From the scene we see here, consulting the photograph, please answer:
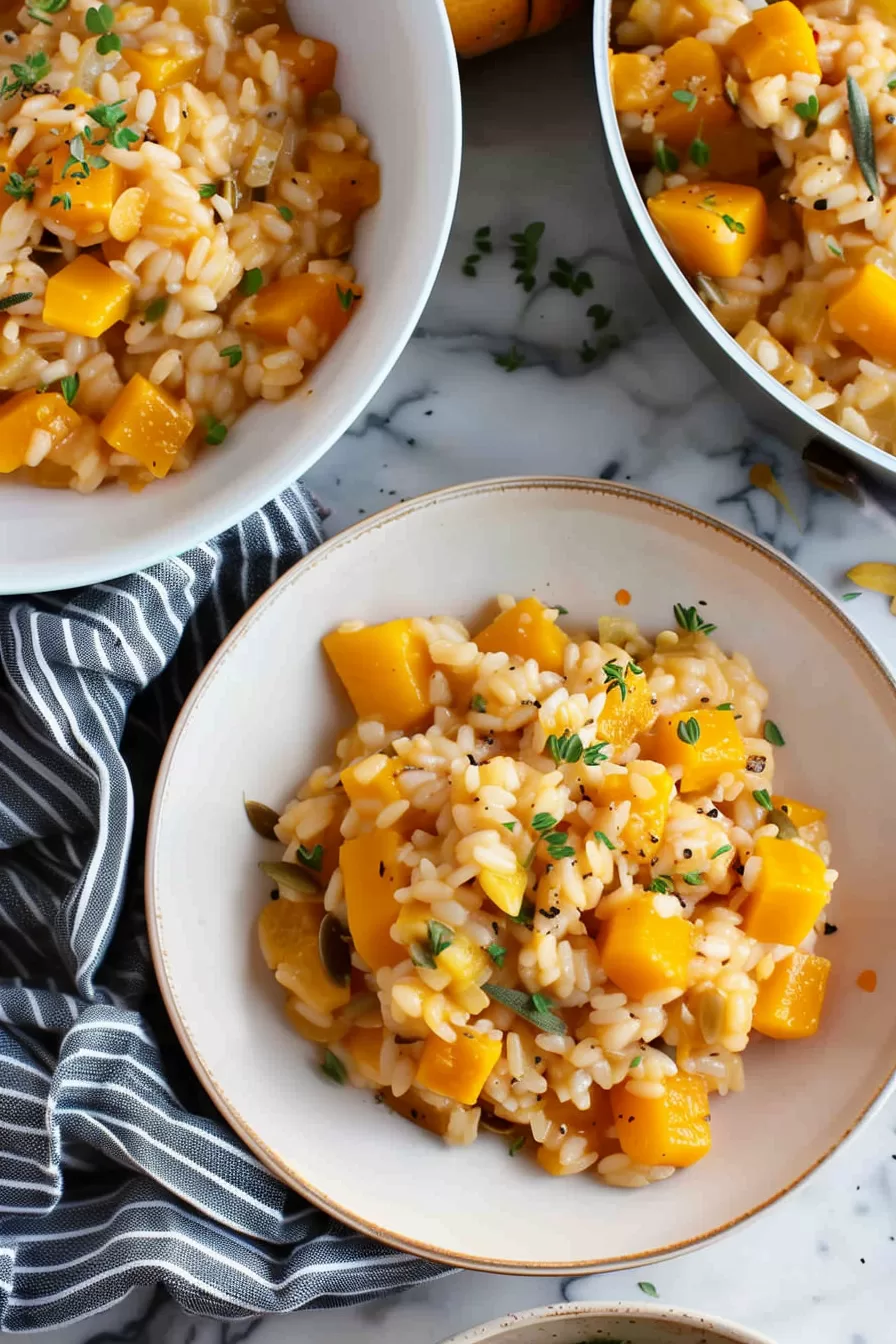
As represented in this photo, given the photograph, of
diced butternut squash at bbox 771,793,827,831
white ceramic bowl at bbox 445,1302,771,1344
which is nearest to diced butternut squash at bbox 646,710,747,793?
diced butternut squash at bbox 771,793,827,831

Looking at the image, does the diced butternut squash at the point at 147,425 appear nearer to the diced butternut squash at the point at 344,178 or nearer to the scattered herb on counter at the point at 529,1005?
the diced butternut squash at the point at 344,178

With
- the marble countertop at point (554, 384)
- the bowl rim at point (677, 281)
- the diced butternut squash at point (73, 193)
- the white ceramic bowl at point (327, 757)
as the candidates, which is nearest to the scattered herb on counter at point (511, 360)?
the marble countertop at point (554, 384)

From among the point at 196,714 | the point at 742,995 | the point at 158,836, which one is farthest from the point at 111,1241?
the point at 742,995

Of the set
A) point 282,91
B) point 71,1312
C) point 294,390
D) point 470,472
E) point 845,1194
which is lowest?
point 845,1194

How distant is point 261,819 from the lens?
188 centimetres

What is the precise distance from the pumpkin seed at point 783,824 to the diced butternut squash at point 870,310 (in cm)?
68

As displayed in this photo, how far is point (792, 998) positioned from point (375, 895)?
0.63 metres

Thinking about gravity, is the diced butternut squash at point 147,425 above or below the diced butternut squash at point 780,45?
below

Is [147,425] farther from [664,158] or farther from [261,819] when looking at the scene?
[664,158]

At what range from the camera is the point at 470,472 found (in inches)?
83.4

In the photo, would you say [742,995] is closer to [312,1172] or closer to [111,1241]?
[312,1172]

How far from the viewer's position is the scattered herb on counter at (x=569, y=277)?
2117 millimetres

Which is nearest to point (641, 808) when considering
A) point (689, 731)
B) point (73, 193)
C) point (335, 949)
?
point (689, 731)

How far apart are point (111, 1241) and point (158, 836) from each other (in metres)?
0.58
